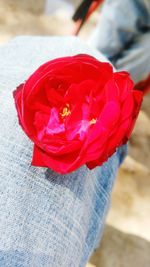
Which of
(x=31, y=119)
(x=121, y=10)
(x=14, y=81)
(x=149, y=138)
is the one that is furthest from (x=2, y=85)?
(x=149, y=138)

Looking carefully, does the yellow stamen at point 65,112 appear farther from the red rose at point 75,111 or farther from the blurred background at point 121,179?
the blurred background at point 121,179

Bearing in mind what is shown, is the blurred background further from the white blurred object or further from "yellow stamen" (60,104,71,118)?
"yellow stamen" (60,104,71,118)

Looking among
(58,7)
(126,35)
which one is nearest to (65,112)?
(126,35)

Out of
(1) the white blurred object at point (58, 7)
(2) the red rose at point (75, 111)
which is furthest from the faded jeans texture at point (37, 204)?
(1) the white blurred object at point (58, 7)

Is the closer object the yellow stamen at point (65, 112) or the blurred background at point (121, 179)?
the yellow stamen at point (65, 112)

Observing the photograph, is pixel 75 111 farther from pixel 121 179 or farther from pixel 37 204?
pixel 121 179

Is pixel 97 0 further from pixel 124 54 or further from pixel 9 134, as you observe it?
pixel 9 134

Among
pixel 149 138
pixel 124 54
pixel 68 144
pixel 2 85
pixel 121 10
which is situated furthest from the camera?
pixel 149 138
